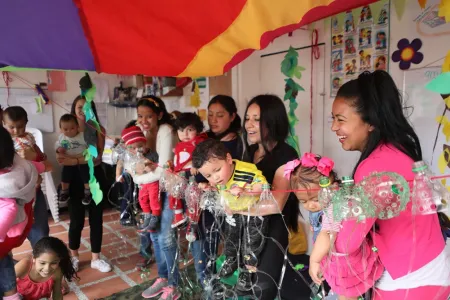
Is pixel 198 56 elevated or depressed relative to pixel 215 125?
elevated

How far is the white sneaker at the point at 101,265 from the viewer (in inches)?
105

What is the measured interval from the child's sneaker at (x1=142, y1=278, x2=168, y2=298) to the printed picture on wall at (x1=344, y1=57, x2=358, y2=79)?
1.94 meters

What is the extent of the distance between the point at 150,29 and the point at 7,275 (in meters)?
1.44

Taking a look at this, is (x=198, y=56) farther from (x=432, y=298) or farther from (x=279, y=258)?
(x=432, y=298)

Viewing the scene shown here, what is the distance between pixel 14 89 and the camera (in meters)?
4.14

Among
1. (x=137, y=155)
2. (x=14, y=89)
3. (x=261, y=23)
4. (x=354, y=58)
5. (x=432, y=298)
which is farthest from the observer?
(x=14, y=89)

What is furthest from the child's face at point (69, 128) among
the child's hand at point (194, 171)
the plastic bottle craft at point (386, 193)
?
the plastic bottle craft at point (386, 193)

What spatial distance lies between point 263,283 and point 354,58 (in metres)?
1.69

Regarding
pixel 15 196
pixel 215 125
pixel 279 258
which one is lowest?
pixel 279 258

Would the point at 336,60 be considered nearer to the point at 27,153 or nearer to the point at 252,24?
the point at 252,24

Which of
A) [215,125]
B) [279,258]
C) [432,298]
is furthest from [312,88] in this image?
[432,298]

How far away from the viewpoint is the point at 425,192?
860 millimetres

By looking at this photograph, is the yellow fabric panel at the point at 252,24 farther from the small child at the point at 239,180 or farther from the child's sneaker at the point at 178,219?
the child's sneaker at the point at 178,219

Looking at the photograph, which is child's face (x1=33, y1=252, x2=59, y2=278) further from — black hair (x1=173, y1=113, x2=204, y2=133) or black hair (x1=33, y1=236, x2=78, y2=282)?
black hair (x1=173, y1=113, x2=204, y2=133)
